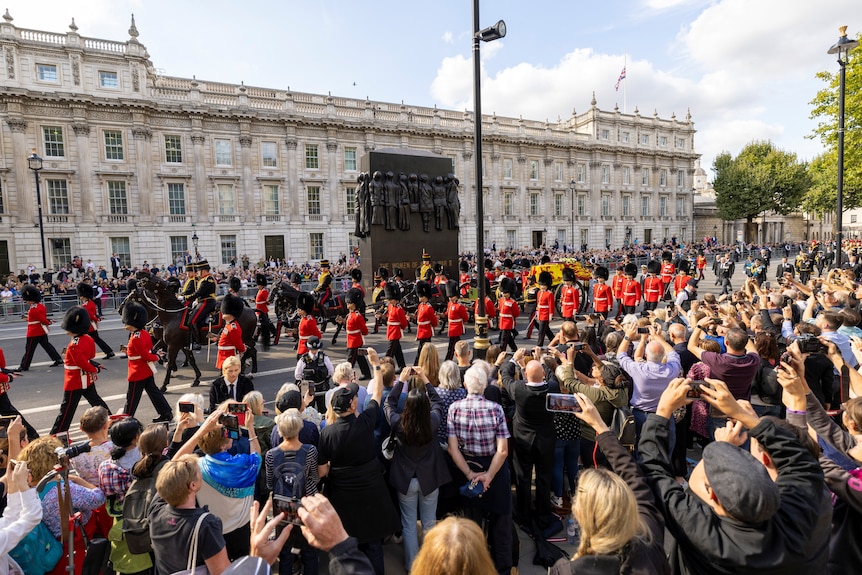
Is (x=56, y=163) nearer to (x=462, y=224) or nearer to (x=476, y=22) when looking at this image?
(x=462, y=224)

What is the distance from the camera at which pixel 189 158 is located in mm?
34438

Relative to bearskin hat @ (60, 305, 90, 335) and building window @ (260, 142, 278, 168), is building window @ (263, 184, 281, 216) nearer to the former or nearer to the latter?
building window @ (260, 142, 278, 168)

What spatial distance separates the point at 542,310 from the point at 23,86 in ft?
116

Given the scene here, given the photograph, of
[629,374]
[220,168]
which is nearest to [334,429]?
[629,374]

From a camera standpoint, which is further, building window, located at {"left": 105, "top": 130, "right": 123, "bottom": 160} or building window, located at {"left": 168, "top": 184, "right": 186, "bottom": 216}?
building window, located at {"left": 168, "top": 184, "right": 186, "bottom": 216}

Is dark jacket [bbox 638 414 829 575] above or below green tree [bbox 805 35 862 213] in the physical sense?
below

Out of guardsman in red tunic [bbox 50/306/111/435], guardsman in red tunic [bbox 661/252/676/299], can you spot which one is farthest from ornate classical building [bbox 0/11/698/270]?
guardsman in red tunic [bbox 50/306/111/435]

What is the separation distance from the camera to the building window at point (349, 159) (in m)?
40.3

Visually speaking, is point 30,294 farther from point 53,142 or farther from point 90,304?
point 53,142

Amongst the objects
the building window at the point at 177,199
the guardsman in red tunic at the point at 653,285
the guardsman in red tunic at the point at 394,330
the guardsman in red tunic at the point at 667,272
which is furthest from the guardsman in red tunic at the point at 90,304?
the building window at the point at 177,199

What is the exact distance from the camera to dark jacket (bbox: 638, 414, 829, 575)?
2.12 m

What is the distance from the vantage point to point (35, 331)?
35.8 ft

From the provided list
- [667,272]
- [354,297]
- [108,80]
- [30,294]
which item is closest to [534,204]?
[667,272]

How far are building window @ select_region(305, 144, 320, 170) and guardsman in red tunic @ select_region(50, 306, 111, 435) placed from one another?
33.4 meters
